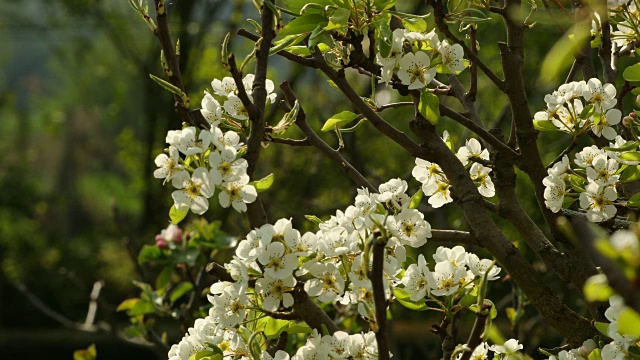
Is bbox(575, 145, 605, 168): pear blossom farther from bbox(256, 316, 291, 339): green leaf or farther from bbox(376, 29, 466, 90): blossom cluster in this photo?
bbox(256, 316, 291, 339): green leaf

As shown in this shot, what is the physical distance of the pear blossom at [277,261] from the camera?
972mm

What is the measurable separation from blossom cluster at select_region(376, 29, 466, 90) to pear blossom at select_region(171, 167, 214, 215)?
0.33m

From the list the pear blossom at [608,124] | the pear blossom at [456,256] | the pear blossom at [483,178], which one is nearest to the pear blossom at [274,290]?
the pear blossom at [456,256]

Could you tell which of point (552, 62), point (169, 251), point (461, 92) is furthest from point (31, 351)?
point (552, 62)

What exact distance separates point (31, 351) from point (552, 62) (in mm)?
8099

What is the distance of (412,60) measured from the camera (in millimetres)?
1170

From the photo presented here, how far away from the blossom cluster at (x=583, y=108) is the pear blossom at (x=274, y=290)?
0.50m

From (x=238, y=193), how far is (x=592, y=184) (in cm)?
51

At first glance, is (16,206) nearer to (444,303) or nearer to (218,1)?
(218,1)

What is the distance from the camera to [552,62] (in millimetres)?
503

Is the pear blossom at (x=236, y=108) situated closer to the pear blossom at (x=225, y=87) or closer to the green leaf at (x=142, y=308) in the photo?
the pear blossom at (x=225, y=87)

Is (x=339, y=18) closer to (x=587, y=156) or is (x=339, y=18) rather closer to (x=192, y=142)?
(x=192, y=142)

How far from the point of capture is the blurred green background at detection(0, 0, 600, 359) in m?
3.83

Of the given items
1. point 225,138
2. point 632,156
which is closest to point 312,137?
point 225,138
